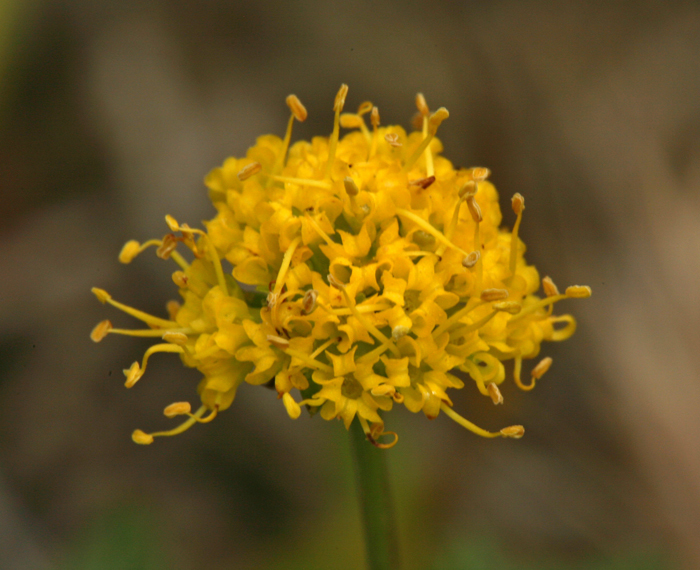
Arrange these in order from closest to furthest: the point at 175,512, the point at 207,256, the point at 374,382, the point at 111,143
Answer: the point at 374,382 < the point at 207,256 < the point at 175,512 < the point at 111,143

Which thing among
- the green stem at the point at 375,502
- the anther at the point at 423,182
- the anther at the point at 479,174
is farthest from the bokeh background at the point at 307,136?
the anther at the point at 423,182

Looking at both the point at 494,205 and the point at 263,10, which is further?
the point at 263,10

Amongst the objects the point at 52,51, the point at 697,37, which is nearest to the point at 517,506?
the point at 697,37

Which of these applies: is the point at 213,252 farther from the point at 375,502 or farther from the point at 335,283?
the point at 375,502

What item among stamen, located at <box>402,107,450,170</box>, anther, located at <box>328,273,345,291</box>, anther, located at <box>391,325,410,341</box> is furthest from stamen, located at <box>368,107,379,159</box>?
anther, located at <box>391,325,410,341</box>

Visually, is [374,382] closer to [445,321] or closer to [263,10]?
[445,321]

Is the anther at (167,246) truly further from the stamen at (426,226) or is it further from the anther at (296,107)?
the stamen at (426,226)
